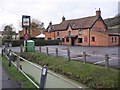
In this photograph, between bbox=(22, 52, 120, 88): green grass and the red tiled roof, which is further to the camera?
the red tiled roof

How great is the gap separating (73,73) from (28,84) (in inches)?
249

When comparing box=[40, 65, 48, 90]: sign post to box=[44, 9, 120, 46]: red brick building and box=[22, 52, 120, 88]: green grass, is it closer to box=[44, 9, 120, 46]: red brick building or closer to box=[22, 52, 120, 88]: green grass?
box=[22, 52, 120, 88]: green grass

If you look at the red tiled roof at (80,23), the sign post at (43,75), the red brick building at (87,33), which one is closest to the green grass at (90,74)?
the sign post at (43,75)

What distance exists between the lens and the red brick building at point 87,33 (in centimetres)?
5375

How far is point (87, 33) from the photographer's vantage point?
57.7 m

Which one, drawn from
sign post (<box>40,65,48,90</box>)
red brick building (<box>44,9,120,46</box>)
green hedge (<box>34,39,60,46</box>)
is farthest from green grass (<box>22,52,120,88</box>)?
green hedge (<box>34,39,60,46</box>)

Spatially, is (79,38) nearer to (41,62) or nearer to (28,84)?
(41,62)

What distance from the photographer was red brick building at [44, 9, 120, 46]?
53.8m

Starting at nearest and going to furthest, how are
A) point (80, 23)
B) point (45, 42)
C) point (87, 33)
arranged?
point (87, 33) → point (80, 23) → point (45, 42)

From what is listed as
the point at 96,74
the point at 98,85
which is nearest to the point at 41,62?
the point at 96,74

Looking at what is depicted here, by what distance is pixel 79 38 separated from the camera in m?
60.7

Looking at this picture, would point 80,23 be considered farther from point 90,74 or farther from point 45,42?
point 90,74

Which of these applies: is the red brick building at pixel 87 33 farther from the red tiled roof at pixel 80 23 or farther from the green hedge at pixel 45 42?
the green hedge at pixel 45 42

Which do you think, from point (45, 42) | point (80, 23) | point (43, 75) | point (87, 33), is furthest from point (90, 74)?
point (45, 42)
